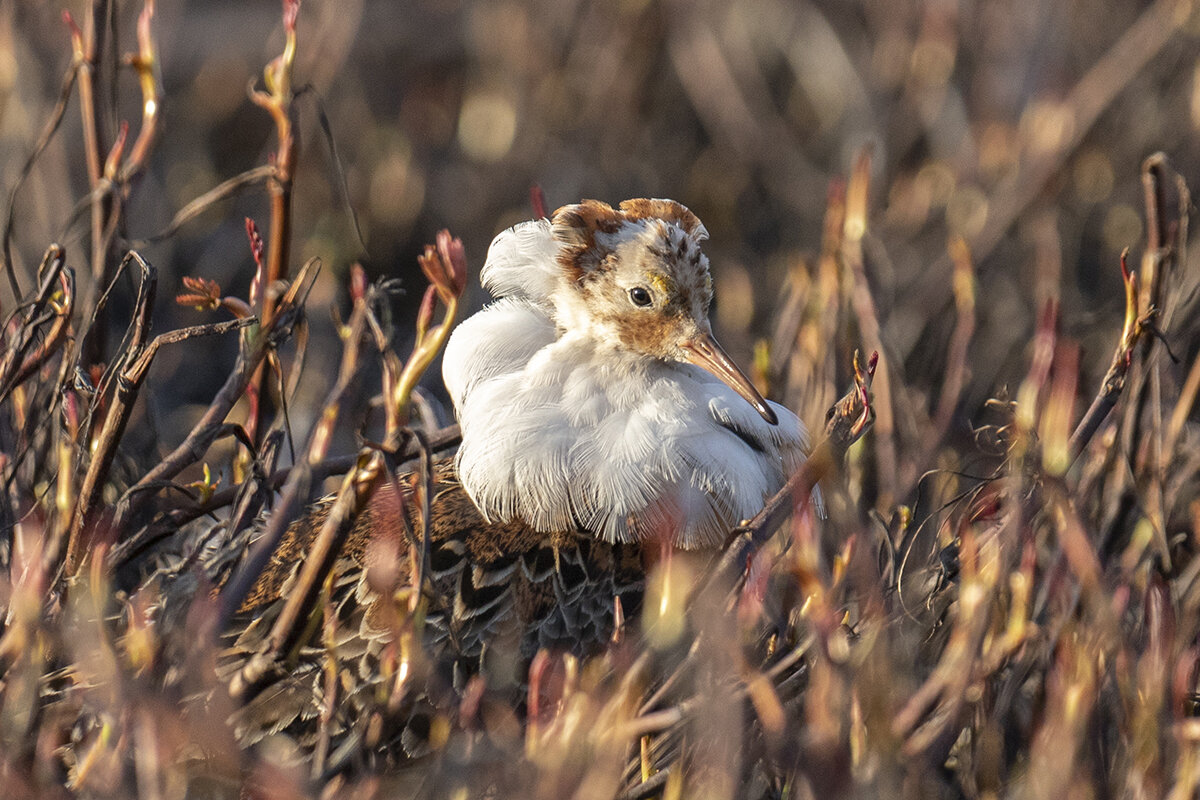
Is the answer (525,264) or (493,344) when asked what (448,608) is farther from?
(525,264)

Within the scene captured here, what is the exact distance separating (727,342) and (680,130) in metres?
2.17

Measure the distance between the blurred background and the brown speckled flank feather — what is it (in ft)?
8.58

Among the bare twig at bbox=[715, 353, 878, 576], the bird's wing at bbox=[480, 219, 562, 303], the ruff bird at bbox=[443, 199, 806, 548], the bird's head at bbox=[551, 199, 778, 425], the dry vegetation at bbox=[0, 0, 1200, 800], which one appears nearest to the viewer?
the dry vegetation at bbox=[0, 0, 1200, 800]

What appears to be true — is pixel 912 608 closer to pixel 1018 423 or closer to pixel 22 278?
pixel 1018 423

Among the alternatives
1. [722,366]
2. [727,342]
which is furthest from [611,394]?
[727,342]

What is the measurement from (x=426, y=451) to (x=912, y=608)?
3.77 ft

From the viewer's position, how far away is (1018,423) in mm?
2490

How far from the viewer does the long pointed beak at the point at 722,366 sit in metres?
3.28

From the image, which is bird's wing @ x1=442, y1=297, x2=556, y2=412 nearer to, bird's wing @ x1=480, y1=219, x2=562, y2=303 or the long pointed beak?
bird's wing @ x1=480, y1=219, x2=562, y2=303

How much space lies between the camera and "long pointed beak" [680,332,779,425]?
10.8 feet

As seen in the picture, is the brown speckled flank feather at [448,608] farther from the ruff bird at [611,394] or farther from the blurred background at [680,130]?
the blurred background at [680,130]

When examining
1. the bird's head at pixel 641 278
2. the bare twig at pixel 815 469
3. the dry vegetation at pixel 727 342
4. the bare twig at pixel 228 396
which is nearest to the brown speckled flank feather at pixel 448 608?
the dry vegetation at pixel 727 342

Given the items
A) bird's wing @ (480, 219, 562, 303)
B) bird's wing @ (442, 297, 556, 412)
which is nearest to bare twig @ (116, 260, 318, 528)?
bird's wing @ (442, 297, 556, 412)

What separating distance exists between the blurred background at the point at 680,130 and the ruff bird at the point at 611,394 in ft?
7.72
